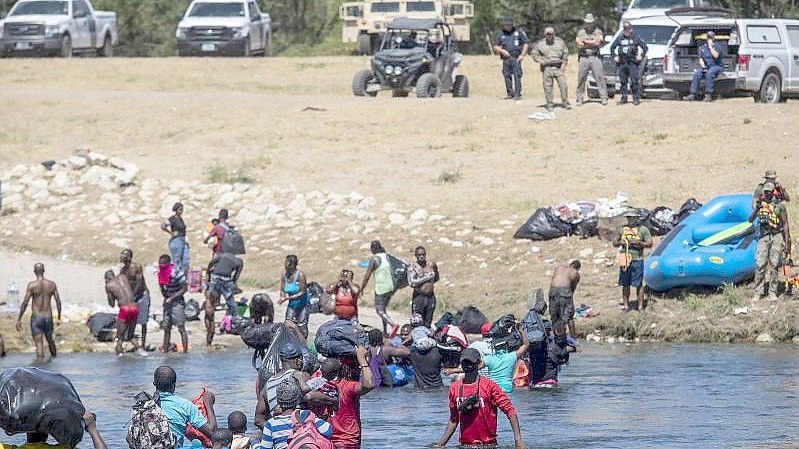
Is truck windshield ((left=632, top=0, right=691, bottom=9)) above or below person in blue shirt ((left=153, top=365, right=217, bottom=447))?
above

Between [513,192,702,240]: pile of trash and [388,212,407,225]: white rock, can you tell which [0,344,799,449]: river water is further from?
[388,212,407,225]: white rock

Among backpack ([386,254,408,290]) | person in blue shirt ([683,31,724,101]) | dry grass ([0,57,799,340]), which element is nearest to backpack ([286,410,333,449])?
backpack ([386,254,408,290])

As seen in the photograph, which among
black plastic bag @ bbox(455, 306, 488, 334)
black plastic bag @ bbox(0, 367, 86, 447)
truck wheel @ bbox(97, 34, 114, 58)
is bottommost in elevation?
black plastic bag @ bbox(455, 306, 488, 334)

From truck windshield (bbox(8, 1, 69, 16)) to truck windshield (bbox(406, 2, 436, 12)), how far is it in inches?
348

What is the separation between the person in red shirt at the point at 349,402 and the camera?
9.73 meters

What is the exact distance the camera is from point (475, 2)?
155 feet

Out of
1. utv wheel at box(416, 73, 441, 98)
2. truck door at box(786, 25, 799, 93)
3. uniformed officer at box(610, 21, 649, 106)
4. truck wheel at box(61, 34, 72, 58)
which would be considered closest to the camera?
uniformed officer at box(610, 21, 649, 106)

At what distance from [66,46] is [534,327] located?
97.6 feet

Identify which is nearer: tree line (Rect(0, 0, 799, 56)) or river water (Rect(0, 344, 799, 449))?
river water (Rect(0, 344, 799, 449))

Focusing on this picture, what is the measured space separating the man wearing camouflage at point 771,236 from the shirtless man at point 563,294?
2.30 metres

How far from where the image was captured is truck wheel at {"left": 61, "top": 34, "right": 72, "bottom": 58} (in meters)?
41.9

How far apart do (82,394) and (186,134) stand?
53.6 ft

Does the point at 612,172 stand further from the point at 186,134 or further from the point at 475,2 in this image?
the point at 475,2

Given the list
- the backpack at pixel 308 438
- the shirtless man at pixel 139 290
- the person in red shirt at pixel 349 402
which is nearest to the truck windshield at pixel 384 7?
the shirtless man at pixel 139 290
